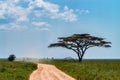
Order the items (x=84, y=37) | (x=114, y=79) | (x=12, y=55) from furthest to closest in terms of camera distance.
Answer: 1. (x=12, y=55)
2. (x=84, y=37)
3. (x=114, y=79)

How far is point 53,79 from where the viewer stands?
33.3 meters

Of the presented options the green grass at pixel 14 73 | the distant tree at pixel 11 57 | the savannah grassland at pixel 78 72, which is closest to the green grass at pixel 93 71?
the savannah grassland at pixel 78 72

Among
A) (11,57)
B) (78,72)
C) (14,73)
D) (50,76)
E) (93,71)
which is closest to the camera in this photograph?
(14,73)

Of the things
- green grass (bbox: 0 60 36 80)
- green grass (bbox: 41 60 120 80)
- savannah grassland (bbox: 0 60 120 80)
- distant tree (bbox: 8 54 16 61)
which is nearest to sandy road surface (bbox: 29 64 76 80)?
savannah grassland (bbox: 0 60 120 80)

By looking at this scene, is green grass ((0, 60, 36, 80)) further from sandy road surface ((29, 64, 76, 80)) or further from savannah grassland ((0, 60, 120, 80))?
sandy road surface ((29, 64, 76, 80))

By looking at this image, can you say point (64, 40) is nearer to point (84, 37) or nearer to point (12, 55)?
point (84, 37)

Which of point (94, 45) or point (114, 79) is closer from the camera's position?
point (114, 79)

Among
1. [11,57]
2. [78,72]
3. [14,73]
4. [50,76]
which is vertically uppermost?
[11,57]

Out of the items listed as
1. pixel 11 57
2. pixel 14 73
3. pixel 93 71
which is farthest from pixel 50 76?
pixel 11 57

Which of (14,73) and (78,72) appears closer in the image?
(14,73)

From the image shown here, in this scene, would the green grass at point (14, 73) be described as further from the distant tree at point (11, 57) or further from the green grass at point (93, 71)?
the distant tree at point (11, 57)

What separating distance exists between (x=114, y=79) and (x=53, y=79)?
5559 mm

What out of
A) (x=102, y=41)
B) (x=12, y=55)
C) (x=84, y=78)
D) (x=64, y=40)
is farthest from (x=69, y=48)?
(x=84, y=78)

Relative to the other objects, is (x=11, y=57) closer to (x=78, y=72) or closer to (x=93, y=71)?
(x=78, y=72)
